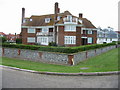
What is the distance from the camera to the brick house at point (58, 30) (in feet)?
108

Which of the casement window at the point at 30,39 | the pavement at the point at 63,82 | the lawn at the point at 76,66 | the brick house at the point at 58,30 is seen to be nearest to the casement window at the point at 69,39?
the brick house at the point at 58,30

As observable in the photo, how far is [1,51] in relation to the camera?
89.9 ft

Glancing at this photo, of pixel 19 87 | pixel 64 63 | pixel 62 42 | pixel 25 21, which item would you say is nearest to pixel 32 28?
pixel 25 21

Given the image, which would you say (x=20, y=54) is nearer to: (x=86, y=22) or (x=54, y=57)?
(x=54, y=57)

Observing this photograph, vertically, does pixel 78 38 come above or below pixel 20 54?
above

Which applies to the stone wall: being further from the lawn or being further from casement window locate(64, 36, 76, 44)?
casement window locate(64, 36, 76, 44)

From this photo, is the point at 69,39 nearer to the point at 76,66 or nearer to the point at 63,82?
the point at 76,66

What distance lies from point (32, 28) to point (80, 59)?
25248 millimetres

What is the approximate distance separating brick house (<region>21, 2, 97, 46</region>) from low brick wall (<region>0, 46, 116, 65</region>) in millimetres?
7712

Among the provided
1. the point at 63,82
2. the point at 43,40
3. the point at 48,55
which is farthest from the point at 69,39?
the point at 63,82

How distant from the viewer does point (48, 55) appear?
21094 millimetres

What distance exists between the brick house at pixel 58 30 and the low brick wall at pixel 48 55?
771 cm

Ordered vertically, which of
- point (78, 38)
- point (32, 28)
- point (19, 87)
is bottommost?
point (19, 87)

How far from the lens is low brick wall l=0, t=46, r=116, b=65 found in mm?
19337
